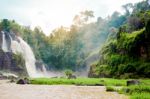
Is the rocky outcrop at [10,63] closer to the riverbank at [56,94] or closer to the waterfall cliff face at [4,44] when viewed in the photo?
the waterfall cliff face at [4,44]

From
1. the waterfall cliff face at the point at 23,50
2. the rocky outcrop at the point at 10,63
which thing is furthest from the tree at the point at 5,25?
the rocky outcrop at the point at 10,63

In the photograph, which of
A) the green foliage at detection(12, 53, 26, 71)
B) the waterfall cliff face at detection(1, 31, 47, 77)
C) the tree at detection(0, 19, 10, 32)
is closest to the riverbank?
the green foliage at detection(12, 53, 26, 71)

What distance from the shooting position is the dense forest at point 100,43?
74750 millimetres

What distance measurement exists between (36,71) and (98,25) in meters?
61.4

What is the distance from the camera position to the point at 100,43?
161 metres

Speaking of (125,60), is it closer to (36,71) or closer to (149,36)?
(149,36)

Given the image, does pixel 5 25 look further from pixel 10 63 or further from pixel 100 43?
pixel 100 43

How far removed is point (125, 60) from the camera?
78.6m

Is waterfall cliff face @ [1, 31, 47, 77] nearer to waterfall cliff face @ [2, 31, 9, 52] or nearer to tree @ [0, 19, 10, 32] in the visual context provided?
waterfall cliff face @ [2, 31, 9, 52]

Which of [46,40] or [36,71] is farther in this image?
[46,40]

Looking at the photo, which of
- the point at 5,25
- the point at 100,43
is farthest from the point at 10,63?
the point at 100,43

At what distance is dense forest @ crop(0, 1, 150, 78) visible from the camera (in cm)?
7475

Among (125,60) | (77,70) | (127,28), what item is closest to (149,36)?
(125,60)


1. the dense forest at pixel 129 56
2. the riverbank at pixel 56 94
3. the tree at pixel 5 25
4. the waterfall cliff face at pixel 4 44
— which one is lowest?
the riverbank at pixel 56 94
